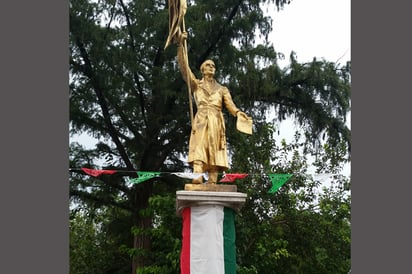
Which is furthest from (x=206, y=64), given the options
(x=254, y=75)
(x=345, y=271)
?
(x=345, y=271)

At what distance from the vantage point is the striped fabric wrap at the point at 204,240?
31.9 ft

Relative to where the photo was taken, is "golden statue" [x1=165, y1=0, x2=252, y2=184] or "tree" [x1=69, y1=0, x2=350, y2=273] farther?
"tree" [x1=69, y1=0, x2=350, y2=273]

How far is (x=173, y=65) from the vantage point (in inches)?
637

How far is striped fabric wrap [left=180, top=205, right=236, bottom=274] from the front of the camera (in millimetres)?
9731

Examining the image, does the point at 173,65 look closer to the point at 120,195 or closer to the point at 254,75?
the point at 254,75

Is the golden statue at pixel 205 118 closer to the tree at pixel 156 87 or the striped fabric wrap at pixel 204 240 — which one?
the striped fabric wrap at pixel 204 240

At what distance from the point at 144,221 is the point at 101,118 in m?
2.54

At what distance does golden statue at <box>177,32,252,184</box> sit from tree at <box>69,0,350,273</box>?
15.1 feet

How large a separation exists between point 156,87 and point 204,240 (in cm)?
635

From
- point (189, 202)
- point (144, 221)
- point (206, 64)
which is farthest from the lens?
point (144, 221)

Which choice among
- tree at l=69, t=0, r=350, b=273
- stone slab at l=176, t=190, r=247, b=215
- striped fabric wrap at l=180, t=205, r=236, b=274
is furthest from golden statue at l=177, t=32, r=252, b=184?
tree at l=69, t=0, r=350, b=273

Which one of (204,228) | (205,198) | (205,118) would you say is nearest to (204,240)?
(204,228)

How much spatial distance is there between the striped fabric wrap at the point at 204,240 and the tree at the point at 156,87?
5399 millimetres

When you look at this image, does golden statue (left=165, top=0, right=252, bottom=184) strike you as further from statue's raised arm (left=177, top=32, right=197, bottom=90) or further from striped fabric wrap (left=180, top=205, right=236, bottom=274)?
striped fabric wrap (left=180, top=205, right=236, bottom=274)
